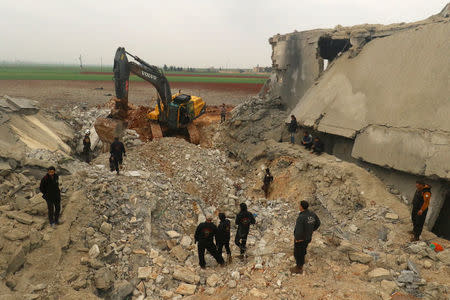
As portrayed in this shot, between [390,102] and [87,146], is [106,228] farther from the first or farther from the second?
[390,102]

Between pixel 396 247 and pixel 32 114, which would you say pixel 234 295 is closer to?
pixel 396 247

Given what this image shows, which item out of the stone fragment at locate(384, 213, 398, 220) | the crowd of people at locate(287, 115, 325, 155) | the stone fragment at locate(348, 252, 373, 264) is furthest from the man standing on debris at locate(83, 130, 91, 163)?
the stone fragment at locate(384, 213, 398, 220)

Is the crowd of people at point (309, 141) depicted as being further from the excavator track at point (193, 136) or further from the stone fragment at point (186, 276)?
the stone fragment at point (186, 276)

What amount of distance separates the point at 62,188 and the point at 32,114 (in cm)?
767

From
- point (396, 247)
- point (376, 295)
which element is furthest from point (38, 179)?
point (396, 247)

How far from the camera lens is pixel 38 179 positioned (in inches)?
295

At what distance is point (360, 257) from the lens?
5.57 m

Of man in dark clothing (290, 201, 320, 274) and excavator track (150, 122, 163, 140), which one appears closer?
man in dark clothing (290, 201, 320, 274)

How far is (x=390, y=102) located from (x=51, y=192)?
9.05m

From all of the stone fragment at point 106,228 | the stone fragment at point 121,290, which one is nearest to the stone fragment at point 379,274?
the stone fragment at point 121,290

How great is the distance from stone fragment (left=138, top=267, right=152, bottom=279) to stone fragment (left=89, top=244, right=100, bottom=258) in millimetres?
933

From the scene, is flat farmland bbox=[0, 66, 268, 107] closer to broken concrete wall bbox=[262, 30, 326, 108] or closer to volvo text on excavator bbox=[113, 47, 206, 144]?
volvo text on excavator bbox=[113, 47, 206, 144]

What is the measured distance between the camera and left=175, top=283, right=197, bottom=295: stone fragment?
17.6ft

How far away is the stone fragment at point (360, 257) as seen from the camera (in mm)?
5514
